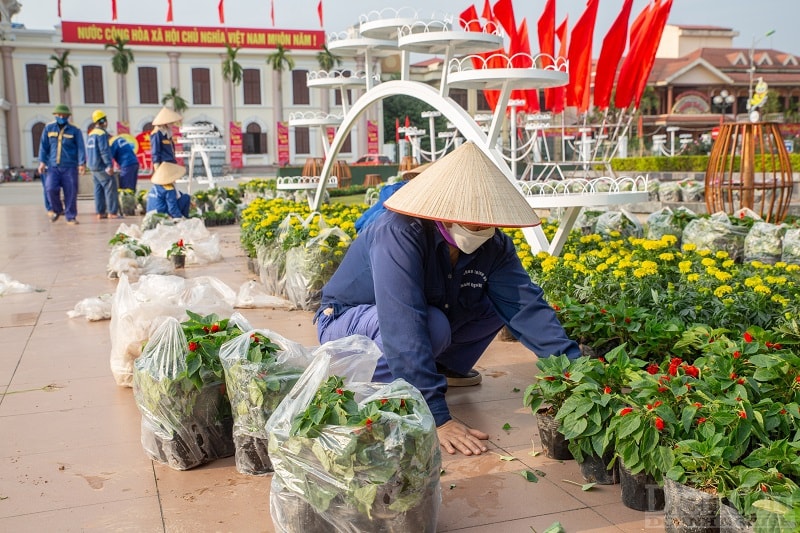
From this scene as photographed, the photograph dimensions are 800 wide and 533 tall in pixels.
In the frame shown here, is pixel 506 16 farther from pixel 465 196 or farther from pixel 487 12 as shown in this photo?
pixel 465 196

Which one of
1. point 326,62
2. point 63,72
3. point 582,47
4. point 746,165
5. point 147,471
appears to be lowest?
point 147,471

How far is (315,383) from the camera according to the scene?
7.67ft

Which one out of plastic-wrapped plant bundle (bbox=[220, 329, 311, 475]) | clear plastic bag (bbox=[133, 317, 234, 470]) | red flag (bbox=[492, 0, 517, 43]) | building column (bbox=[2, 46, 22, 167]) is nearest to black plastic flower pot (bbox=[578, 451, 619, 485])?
plastic-wrapped plant bundle (bbox=[220, 329, 311, 475])

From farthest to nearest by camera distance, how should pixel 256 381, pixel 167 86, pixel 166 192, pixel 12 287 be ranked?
pixel 167 86, pixel 166 192, pixel 12 287, pixel 256 381

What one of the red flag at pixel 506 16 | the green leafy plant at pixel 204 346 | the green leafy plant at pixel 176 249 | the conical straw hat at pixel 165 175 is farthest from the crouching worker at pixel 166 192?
the green leafy plant at pixel 204 346

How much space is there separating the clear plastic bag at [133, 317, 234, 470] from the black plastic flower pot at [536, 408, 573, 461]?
48.3 inches

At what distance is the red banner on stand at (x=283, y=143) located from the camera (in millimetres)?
41656

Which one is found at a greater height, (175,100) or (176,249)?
(175,100)

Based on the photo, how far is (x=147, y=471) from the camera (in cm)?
291

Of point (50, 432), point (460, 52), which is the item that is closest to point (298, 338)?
point (50, 432)

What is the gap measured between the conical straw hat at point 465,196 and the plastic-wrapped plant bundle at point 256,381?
678 mm

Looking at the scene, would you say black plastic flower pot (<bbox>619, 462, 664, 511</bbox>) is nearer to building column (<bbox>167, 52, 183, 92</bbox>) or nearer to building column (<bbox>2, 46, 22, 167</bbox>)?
building column (<bbox>167, 52, 183, 92</bbox>)

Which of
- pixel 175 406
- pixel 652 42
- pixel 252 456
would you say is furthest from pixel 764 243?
pixel 175 406

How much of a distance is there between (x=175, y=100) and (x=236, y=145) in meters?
3.83
